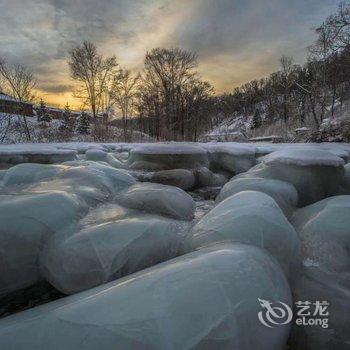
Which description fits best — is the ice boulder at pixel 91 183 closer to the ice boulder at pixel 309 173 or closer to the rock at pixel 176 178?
the rock at pixel 176 178

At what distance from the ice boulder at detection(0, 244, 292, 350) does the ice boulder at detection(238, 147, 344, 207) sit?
1.55 metres

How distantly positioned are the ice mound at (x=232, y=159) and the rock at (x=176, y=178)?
84 cm

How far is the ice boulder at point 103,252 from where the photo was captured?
1.34 meters

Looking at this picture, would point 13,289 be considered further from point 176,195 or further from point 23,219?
point 176,195

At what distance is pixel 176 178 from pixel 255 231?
2169 mm

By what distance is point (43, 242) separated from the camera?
149cm

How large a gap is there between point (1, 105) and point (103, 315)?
14.2 meters

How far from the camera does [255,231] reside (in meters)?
1.38

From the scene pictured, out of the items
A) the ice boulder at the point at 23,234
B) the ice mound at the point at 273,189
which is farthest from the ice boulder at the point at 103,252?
the ice mound at the point at 273,189

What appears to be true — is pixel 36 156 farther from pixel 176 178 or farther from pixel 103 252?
pixel 103 252

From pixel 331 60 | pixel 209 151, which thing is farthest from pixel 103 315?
pixel 331 60

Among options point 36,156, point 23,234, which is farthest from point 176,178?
point 23,234

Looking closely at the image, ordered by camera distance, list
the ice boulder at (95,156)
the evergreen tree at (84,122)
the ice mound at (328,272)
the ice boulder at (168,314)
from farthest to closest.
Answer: the evergreen tree at (84,122) → the ice boulder at (95,156) → the ice mound at (328,272) → the ice boulder at (168,314)

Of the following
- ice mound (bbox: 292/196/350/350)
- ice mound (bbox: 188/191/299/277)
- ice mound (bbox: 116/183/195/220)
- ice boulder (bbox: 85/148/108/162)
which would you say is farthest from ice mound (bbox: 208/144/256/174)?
ice mound (bbox: 188/191/299/277)
